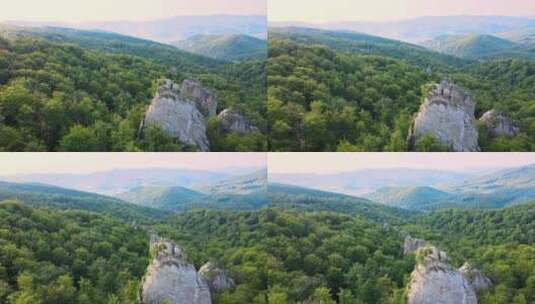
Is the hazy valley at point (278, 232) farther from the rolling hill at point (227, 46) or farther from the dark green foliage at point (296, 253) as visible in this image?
the rolling hill at point (227, 46)

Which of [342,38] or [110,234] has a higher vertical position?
[342,38]

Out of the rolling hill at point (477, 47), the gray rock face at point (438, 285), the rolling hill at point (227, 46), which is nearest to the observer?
the gray rock face at point (438, 285)

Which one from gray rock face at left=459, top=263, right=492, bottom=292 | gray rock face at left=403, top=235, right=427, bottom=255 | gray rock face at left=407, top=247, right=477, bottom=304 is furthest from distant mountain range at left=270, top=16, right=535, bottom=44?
gray rock face at left=459, top=263, right=492, bottom=292

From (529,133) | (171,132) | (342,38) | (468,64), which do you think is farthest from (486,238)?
(171,132)

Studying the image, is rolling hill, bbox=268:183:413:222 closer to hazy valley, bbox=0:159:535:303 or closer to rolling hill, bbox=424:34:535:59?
hazy valley, bbox=0:159:535:303

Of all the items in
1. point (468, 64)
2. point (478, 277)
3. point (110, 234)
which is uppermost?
point (468, 64)

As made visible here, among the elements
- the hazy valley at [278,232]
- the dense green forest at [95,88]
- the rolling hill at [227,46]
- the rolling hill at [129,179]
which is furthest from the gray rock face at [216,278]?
the rolling hill at [227,46]

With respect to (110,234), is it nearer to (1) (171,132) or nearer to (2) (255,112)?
(1) (171,132)
